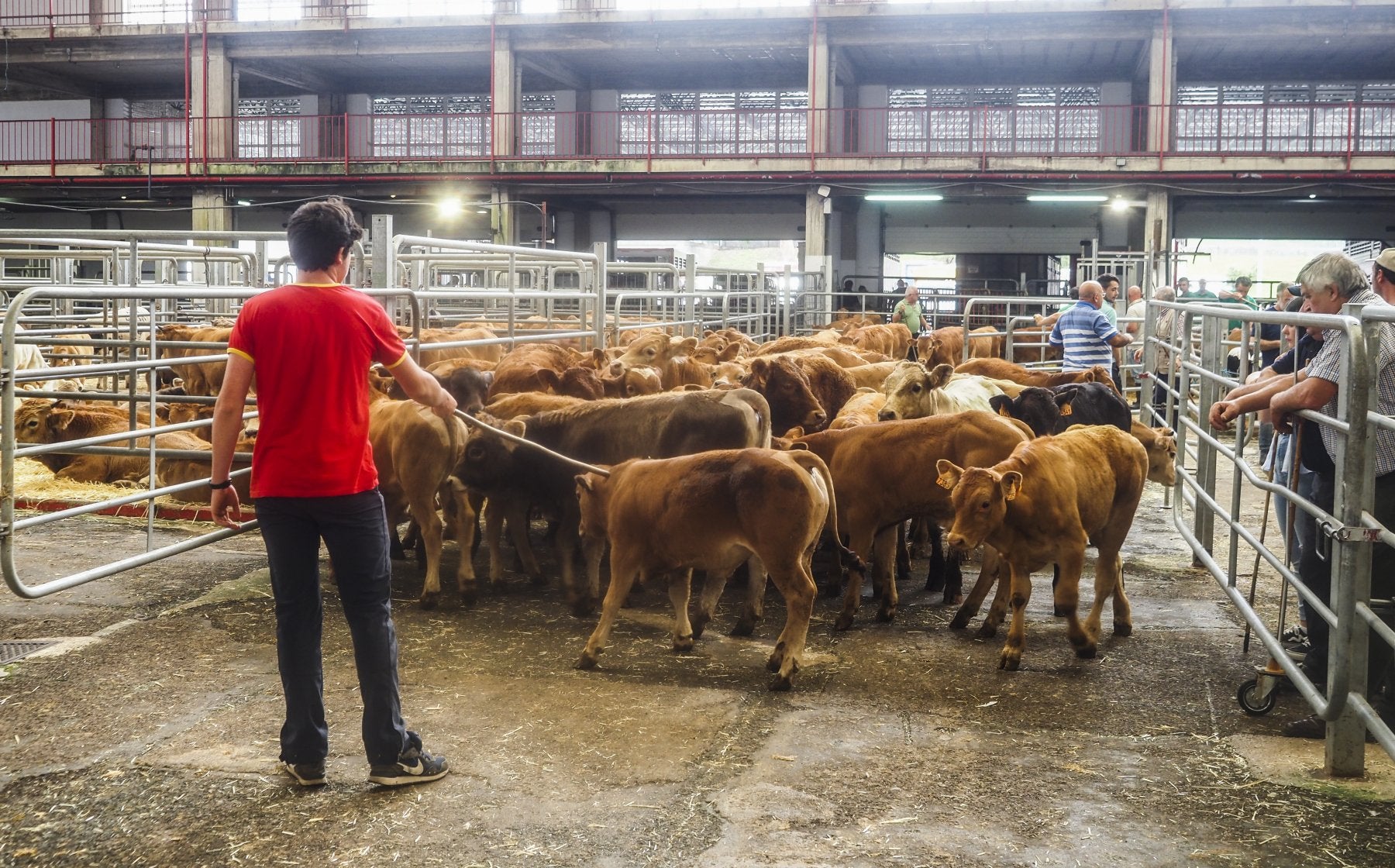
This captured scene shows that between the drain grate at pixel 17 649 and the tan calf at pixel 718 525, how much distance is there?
8.22 ft

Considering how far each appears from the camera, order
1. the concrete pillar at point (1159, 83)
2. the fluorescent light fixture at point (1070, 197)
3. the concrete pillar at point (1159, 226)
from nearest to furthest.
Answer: the concrete pillar at point (1159, 226) < the concrete pillar at point (1159, 83) < the fluorescent light fixture at point (1070, 197)

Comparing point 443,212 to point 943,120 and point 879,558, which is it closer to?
point 943,120

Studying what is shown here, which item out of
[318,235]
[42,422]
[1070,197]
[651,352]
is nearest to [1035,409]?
[651,352]

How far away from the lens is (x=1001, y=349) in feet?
64.1

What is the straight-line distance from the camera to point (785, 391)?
9.81m

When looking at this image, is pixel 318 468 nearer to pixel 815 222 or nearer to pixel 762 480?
pixel 762 480

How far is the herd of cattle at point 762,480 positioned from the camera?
20.2 ft

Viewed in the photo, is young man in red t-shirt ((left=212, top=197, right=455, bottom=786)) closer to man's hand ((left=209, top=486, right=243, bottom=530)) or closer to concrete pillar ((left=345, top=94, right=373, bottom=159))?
man's hand ((left=209, top=486, right=243, bottom=530))

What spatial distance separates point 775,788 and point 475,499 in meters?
4.15

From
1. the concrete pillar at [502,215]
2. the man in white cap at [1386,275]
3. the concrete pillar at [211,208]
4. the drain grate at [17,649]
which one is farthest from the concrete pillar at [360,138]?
the man in white cap at [1386,275]

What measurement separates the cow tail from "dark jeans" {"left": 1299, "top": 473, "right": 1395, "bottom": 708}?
82.3 inches

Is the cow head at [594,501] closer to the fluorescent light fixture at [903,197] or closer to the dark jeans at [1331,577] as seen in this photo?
the dark jeans at [1331,577]

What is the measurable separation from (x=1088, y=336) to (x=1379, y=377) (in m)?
7.52

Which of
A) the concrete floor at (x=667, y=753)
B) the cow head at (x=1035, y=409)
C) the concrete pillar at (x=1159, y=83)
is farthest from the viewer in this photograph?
the concrete pillar at (x=1159, y=83)
